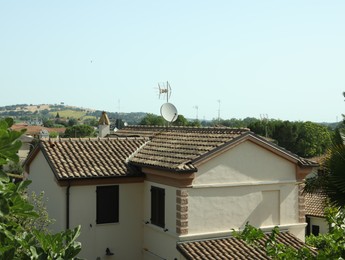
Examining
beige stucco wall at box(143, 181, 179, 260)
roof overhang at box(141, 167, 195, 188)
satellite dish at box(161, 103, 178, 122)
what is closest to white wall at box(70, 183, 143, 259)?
beige stucco wall at box(143, 181, 179, 260)

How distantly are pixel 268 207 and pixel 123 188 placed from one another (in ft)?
16.4

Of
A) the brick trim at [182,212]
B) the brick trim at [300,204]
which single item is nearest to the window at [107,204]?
the brick trim at [182,212]

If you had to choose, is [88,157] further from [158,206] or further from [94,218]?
[158,206]

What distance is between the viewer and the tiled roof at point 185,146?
53.8ft

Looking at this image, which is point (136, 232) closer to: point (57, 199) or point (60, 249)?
point (57, 199)

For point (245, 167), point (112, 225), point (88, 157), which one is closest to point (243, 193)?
point (245, 167)

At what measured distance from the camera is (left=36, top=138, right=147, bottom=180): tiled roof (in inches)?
669

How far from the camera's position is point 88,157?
17.9m

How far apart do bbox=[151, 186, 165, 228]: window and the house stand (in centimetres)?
3

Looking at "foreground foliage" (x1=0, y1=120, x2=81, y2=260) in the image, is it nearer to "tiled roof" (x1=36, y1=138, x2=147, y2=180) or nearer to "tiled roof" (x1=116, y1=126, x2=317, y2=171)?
"tiled roof" (x1=116, y1=126, x2=317, y2=171)

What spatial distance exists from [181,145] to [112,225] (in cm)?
360

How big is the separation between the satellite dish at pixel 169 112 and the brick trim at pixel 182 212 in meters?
5.87

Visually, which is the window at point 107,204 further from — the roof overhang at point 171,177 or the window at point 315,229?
the window at point 315,229

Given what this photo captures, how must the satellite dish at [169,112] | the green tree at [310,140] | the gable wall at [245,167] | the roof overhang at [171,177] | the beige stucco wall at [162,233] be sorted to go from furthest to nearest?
1. the green tree at [310,140]
2. the satellite dish at [169,112]
3. the gable wall at [245,167]
4. the beige stucco wall at [162,233]
5. the roof overhang at [171,177]
